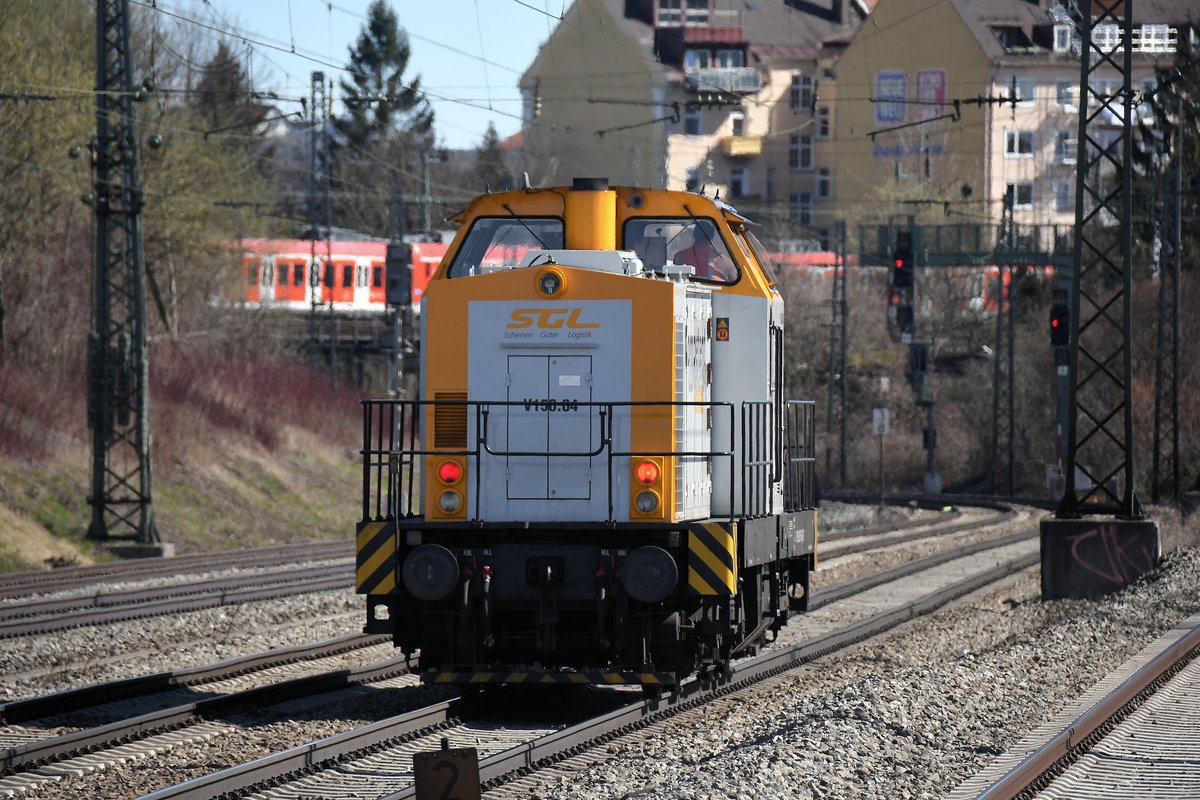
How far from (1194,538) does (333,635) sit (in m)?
14.6

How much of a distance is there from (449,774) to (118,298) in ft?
66.6

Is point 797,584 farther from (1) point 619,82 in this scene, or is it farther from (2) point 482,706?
(1) point 619,82

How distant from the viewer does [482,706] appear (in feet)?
33.9

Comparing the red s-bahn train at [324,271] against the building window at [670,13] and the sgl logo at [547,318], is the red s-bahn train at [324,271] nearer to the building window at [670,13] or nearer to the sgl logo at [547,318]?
the building window at [670,13]

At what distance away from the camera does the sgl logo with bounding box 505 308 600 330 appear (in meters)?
9.88

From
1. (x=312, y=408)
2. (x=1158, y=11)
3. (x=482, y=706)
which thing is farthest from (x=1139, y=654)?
(x=1158, y=11)

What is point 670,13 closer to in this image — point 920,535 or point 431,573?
point 920,535

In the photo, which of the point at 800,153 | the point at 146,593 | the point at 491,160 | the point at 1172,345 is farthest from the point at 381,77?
the point at 146,593

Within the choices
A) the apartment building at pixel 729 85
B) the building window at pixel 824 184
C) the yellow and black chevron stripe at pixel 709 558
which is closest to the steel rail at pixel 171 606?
the yellow and black chevron stripe at pixel 709 558

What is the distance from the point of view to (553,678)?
31.2 feet

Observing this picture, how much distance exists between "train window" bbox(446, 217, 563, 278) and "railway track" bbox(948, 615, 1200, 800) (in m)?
4.39

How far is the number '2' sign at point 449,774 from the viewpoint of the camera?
623cm

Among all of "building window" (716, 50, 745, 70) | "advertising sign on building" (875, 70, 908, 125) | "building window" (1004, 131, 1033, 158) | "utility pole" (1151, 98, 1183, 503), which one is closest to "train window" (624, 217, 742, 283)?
"utility pole" (1151, 98, 1183, 503)

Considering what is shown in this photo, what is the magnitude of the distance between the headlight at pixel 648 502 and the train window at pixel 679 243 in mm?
1616
